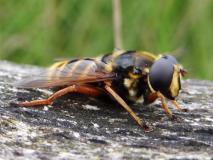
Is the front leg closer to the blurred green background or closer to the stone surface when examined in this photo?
the stone surface

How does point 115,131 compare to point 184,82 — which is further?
point 184,82

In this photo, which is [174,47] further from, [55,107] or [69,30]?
[55,107]

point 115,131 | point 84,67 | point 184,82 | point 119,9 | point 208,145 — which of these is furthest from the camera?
point 119,9

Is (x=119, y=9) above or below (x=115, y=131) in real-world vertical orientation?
above

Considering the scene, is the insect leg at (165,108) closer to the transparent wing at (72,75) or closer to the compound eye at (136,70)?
the compound eye at (136,70)

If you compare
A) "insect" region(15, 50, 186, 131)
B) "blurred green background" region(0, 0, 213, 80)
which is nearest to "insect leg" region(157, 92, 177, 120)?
"insect" region(15, 50, 186, 131)

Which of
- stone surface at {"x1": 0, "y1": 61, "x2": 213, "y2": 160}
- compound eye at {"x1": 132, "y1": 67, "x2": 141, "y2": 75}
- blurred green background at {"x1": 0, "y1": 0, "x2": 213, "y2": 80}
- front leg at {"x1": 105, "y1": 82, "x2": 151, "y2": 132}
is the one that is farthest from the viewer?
blurred green background at {"x1": 0, "y1": 0, "x2": 213, "y2": 80}

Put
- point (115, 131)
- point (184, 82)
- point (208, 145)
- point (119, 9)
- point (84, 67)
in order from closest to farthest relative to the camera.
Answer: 1. point (208, 145)
2. point (115, 131)
3. point (84, 67)
4. point (184, 82)
5. point (119, 9)

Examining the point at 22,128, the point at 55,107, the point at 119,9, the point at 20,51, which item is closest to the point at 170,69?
the point at 55,107
